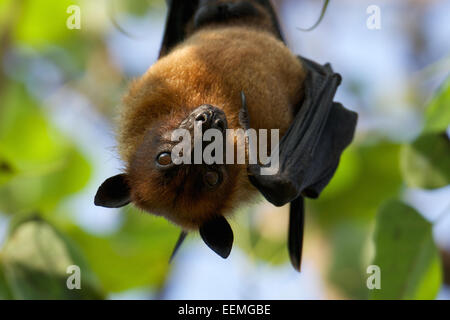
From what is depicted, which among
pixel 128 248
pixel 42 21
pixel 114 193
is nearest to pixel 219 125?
pixel 114 193

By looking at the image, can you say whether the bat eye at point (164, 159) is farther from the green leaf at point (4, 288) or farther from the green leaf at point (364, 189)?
the green leaf at point (364, 189)

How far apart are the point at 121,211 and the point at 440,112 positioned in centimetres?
319

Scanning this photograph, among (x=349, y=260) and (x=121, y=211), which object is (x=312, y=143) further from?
(x=121, y=211)

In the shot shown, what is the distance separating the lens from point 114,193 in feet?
11.1

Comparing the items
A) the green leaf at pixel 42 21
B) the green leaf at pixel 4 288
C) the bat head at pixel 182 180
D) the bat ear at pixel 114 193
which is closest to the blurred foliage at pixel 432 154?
the bat head at pixel 182 180

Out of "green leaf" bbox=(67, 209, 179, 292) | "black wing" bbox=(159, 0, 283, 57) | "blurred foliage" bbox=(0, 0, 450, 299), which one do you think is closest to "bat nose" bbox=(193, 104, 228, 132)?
"blurred foliage" bbox=(0, 0, 450, 299)

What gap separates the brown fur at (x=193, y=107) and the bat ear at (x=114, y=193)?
0.05m

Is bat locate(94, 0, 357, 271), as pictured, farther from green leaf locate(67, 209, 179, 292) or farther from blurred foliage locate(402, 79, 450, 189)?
green leaf locate(67, 209, 179, 292)

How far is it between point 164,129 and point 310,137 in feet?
2.91

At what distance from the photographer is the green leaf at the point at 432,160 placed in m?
3.52

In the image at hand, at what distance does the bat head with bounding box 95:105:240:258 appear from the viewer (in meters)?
3.18
